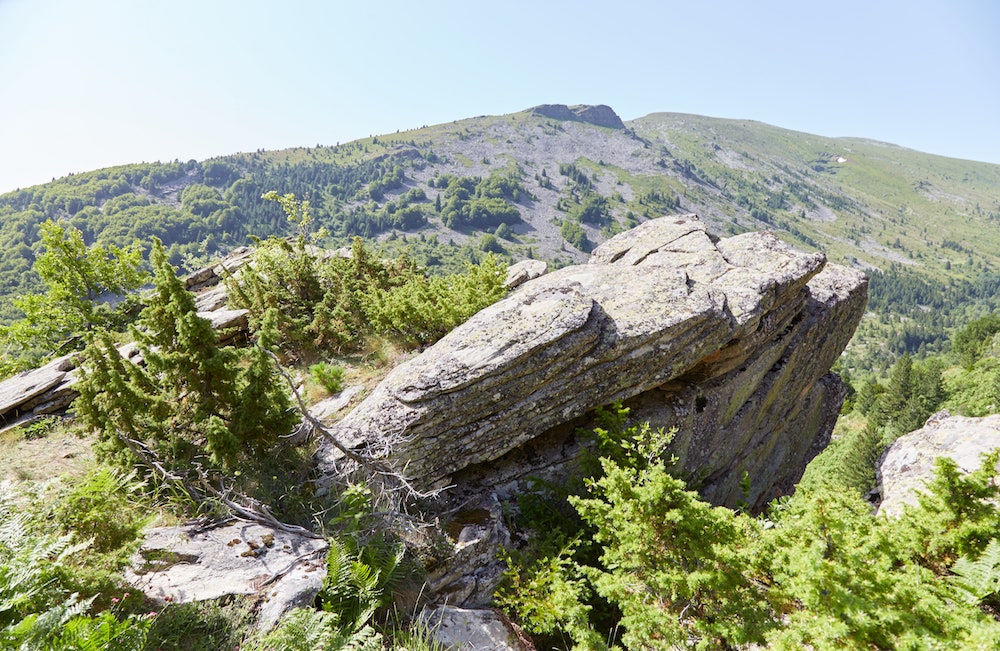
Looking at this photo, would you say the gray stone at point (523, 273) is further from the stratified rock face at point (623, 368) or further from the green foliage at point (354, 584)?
the green foliage at point (354, 584)

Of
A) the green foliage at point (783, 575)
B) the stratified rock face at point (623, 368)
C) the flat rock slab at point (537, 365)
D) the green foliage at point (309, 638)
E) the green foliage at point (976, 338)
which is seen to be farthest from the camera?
the green foliage at point (976, 338)

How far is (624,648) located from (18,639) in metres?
8.97

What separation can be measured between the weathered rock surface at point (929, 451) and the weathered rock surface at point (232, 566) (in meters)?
15.2

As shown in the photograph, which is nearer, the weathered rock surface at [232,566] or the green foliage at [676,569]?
the weathered rock surface at [232,566]

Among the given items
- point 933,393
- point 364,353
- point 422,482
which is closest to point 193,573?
point 422,482

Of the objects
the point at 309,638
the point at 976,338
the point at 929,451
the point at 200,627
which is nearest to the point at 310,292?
the point at 200,627

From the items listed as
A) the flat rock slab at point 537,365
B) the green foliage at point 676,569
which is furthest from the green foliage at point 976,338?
the green foliage at point 676,569

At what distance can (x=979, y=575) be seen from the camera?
22.7 feet

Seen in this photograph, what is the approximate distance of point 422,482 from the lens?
1016 centimetres

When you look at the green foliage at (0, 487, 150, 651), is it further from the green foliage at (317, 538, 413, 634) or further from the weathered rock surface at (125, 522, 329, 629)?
the green foliage at (317, 538, 413, 634)

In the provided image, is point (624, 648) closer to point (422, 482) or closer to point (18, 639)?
point (422, 482)

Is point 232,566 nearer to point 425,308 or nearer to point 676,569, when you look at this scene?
point 676,569

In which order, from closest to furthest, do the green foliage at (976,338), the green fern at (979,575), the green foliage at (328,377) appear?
the green fern at (979,575), the green foliage at (328,377), the green foliage at (976,338)

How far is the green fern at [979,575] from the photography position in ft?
21.8
